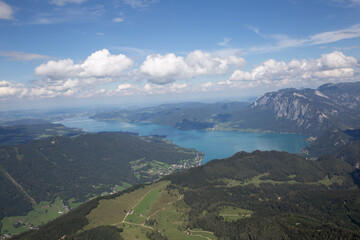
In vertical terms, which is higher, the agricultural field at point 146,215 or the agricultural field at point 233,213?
the agricultural field at point 146,215

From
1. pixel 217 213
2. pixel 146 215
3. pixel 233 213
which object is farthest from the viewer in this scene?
pixel 146 215

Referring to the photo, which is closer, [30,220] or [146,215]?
[146,215]

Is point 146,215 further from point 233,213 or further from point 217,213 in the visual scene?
point 233,213

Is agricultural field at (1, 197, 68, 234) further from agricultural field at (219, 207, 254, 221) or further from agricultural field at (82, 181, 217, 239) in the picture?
agricultural field at (219, 207, 254, 221)

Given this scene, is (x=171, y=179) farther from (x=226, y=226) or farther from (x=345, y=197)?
(x=345, y=197)

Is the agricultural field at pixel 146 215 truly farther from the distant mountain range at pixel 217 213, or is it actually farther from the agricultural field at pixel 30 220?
the agricultural field at pixel 30 220

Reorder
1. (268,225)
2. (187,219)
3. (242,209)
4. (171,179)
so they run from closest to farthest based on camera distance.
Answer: (268,225) < (187,219) < (242,209) < (171,179)

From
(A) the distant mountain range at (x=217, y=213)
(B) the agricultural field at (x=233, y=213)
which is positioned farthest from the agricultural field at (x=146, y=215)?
(B) the agricultural field at (x=233, y=213)

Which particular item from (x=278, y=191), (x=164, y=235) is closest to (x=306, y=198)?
(x=278, y=191)

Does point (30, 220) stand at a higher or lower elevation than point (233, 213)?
lower

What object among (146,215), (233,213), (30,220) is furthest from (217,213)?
(30,220)

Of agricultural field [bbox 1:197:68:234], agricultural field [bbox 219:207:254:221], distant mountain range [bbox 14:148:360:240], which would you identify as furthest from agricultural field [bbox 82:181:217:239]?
agricultural field [bbox 1:197:68:234]
